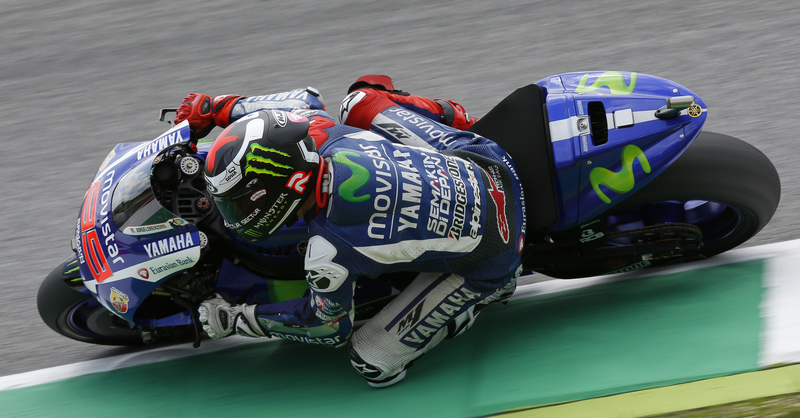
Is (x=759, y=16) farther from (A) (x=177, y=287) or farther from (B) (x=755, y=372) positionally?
(A) (x=177, y=287)

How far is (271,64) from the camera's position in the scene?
18.6ft

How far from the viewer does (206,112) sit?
318cm

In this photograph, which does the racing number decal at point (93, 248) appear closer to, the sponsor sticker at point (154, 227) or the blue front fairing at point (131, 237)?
the blue front fairing at point (131, 237)

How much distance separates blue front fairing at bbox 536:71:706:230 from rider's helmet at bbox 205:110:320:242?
0.99 m

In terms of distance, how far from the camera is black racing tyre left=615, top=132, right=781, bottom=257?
3.02 m

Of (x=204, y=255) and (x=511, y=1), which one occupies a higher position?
(x=511, y=1)

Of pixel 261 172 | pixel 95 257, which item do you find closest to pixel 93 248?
pixel 95 257

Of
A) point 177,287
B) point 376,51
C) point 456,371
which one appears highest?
point 376,51

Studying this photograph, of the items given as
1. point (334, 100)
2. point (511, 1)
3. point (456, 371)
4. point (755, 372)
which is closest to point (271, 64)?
point (334, 100)

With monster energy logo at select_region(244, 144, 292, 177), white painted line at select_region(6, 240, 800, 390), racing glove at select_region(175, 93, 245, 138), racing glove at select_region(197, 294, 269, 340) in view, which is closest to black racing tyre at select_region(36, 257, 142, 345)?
white painted line at select_region(6, 240, 800, 390)

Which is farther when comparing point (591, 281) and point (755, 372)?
point (591, 281)

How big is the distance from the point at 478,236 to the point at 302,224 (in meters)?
0.71

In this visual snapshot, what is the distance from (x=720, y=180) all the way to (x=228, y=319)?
1.98 meters

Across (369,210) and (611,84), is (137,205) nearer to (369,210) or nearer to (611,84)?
(369,210)
